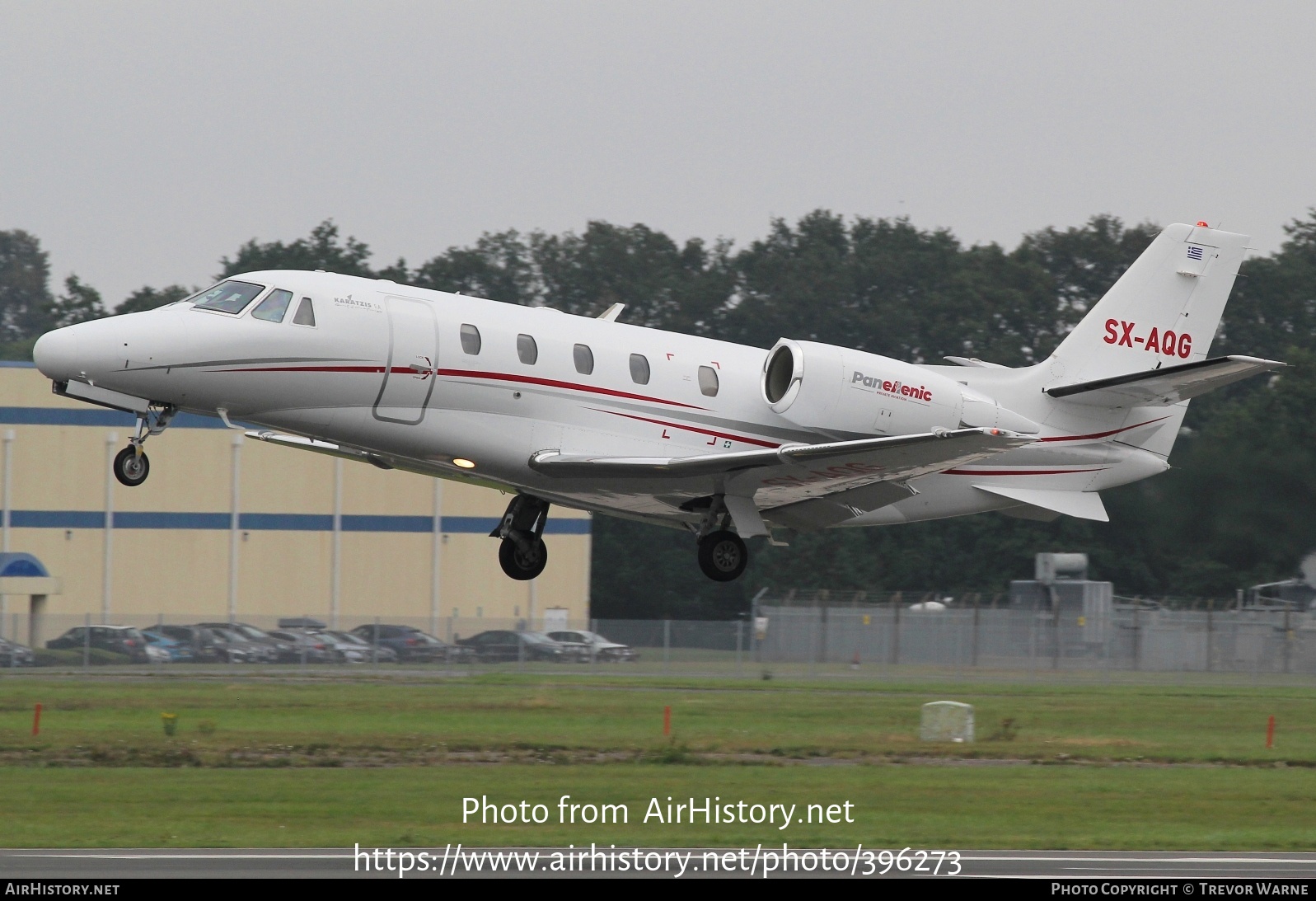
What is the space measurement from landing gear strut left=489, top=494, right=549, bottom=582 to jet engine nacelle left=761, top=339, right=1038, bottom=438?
3.13 m

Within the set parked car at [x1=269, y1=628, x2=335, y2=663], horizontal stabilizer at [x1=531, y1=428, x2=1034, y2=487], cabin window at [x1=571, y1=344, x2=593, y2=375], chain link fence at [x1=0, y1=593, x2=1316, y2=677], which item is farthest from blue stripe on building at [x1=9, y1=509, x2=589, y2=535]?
horizontal stabilizer at [x1=531, y1=428, x2=1034, y2=487]

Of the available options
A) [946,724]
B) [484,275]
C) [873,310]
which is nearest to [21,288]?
[484,275]

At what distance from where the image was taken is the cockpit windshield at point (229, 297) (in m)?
17.9

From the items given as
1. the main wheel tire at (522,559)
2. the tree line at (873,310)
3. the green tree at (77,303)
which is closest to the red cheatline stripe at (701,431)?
the main wheel tire at (522,559)

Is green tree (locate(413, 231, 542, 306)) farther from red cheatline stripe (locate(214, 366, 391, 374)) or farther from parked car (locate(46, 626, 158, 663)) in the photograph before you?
red cheatline stripe (locate(214, 366, 391, 374))

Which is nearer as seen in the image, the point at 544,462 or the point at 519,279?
the point at 544,462

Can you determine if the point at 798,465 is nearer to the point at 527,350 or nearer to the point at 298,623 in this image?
the point at 527,350

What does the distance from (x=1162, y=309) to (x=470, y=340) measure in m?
9.85

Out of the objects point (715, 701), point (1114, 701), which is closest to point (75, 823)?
point (715, 701)

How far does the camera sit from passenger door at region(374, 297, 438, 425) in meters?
18.2

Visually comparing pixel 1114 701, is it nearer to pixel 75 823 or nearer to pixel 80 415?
pixel 75 823

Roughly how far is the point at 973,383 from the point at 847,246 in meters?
61.0

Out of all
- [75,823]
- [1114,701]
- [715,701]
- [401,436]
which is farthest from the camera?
[1114,701]

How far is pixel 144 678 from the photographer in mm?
34312
